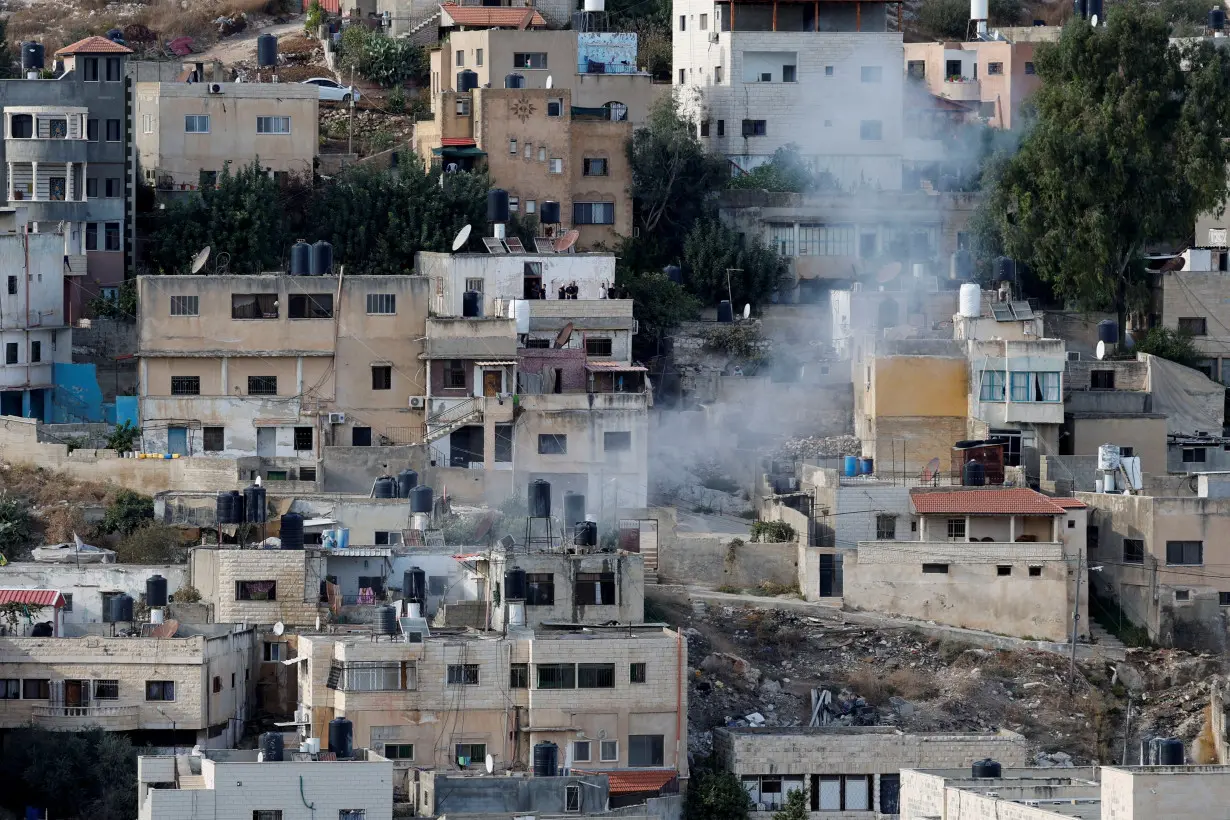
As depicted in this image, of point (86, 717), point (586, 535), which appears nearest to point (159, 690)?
point (86, 717)

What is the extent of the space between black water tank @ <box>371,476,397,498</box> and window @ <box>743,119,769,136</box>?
57.5 ft

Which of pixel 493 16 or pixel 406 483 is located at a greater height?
pixel 493 16

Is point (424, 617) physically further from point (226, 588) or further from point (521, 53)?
point (521, 53)

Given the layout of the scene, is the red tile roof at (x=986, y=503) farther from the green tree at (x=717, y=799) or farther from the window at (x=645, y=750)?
the green tree at (x=717, y=799)

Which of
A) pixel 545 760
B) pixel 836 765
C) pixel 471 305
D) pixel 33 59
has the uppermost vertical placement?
pixel 33 59

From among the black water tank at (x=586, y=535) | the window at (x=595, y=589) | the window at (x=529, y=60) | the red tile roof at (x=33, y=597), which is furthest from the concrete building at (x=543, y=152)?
the red tile roof at (x=33, y=597)

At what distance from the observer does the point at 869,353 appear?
72.1 m

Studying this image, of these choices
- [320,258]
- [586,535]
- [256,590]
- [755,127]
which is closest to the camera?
[256,590]

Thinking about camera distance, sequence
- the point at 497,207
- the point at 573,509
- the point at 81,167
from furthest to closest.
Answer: the point at 81,167 < the point at 497,207 < the point at 573,509

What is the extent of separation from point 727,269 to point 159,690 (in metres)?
20.5

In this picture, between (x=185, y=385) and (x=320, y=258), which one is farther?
(x=320, y=258)

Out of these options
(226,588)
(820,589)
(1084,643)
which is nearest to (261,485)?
(226,588)

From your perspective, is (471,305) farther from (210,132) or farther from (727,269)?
(210,132)

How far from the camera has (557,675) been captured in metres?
60.3
